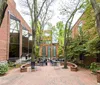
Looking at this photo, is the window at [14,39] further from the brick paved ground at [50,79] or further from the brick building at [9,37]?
the brick paved ground at [50,79]

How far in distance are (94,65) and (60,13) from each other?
27.1 ft

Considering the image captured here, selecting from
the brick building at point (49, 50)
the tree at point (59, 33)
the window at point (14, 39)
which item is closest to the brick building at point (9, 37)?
the window at point (14, 39)

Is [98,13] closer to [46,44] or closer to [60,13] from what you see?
[60,13]

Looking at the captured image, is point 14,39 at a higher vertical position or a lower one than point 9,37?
lower

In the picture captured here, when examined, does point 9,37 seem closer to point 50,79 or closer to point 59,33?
point 50,79

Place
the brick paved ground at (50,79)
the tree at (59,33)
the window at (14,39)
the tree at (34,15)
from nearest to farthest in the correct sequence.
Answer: the brick paved ground at (50,79)
the tree at (34,15)
the window at (14,39)
the tree at (59,33)

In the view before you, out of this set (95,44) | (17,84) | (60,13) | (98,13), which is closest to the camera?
(98,13)

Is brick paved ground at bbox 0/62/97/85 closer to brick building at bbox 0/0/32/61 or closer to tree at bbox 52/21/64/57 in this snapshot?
brick building at bbox 0/0/32/61

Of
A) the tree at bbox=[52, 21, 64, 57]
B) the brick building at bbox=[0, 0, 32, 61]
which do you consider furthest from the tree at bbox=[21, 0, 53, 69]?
the tree at bbox=[52, 21, 64, 57]

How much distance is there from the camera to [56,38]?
1695 inches

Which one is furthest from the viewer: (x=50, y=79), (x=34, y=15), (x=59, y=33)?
(x=59, y=33)

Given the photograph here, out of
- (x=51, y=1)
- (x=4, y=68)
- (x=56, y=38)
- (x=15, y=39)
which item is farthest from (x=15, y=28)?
(x=56, y=38)

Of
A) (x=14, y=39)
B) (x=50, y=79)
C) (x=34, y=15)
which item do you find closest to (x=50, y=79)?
(x=50, y=79)

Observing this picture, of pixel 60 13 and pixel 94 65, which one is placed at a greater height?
pixel 60 13
